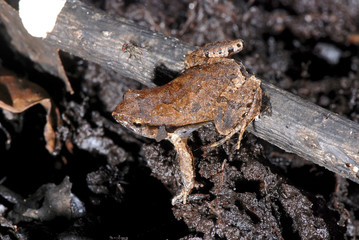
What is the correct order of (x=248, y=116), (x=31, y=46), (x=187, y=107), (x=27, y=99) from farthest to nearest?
(x=31, y=46) → (x=27, y=99) → (x=187, y=107) → (x=248, y=116)

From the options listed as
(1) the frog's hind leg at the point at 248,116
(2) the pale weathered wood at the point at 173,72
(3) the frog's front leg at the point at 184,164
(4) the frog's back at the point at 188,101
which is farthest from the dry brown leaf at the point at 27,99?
(1) the frog's hind leg at the point at 248,116

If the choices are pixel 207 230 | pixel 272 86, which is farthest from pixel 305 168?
pixel 207 230

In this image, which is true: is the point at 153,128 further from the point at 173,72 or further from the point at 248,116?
the point at 248,116

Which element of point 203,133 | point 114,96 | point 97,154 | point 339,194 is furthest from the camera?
point 114,96

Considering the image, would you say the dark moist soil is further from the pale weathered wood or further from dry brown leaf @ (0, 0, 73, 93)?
the pale weathered wood

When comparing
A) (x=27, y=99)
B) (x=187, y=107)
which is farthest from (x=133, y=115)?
(x=27, y=99)

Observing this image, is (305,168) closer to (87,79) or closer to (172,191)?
(172,191)
